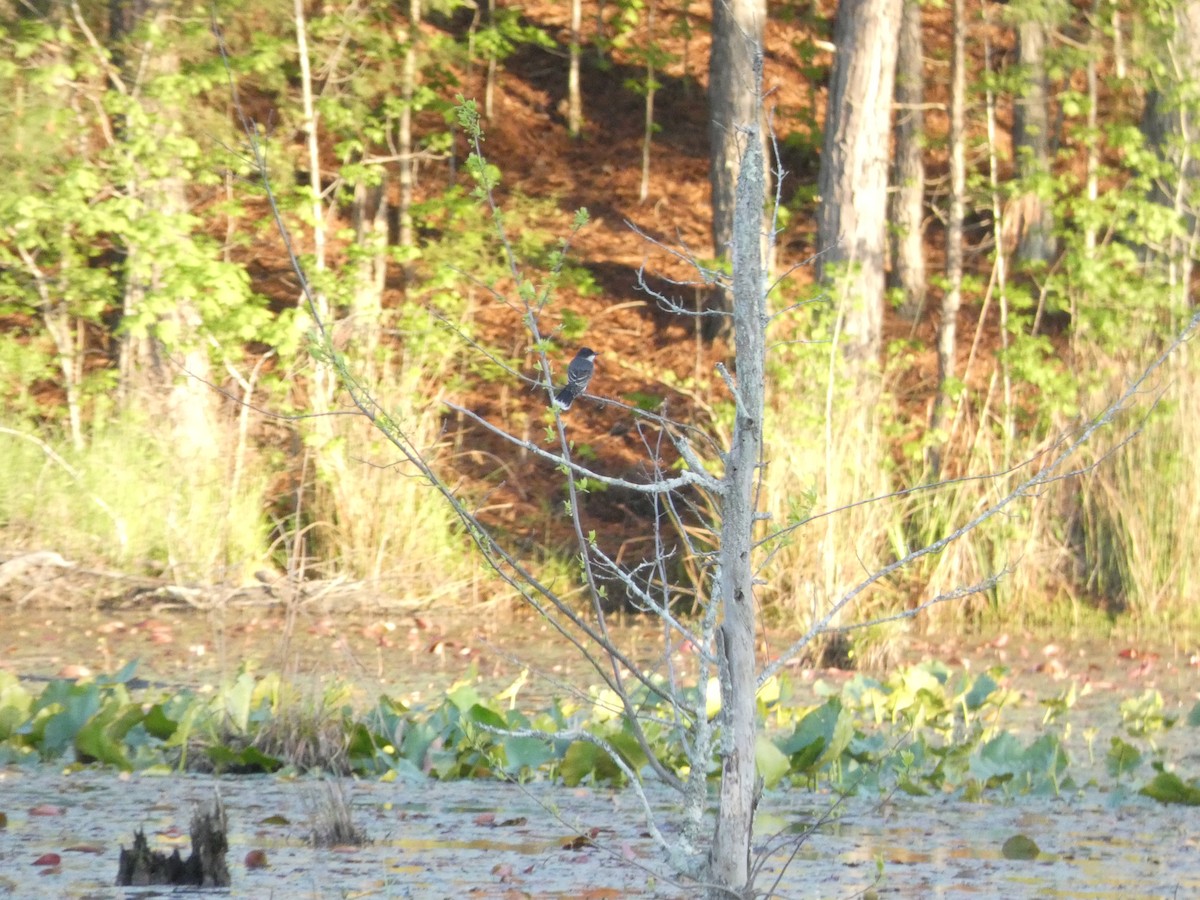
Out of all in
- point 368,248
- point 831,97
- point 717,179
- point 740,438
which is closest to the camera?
point 740,438

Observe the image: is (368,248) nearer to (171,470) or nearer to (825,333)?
(171,470)

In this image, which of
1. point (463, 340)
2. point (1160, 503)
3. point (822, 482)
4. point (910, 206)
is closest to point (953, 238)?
point (910, 206)

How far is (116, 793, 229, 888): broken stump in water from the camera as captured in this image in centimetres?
342

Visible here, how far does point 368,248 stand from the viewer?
1057 cm

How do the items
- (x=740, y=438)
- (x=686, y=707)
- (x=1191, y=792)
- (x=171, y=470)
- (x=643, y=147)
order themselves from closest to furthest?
1. (x=740, y=438)
2. (x=686, y=707)
3. (x=1191, y=792)
4. (x=171, y=470)
5. (x=643, y=147)

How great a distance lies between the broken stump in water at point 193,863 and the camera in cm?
342

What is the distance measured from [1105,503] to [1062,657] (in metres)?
1.62

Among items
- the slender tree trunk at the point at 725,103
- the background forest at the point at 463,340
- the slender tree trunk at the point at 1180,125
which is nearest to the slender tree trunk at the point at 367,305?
the background forest at the point at 463,340

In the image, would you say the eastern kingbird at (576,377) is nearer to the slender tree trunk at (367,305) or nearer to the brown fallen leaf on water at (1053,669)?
the brown fallen leaf on water at (1053,669)

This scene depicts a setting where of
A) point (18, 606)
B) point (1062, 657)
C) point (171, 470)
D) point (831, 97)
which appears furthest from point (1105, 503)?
point (18, 606)

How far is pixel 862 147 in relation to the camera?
1116 centimetres

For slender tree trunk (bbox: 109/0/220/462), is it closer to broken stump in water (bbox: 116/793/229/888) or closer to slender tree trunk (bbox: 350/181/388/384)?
slender tree trunk (bbox: 350/181/388/384)

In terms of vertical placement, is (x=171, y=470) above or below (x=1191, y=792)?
above

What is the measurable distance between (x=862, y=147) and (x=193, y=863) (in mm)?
8670
